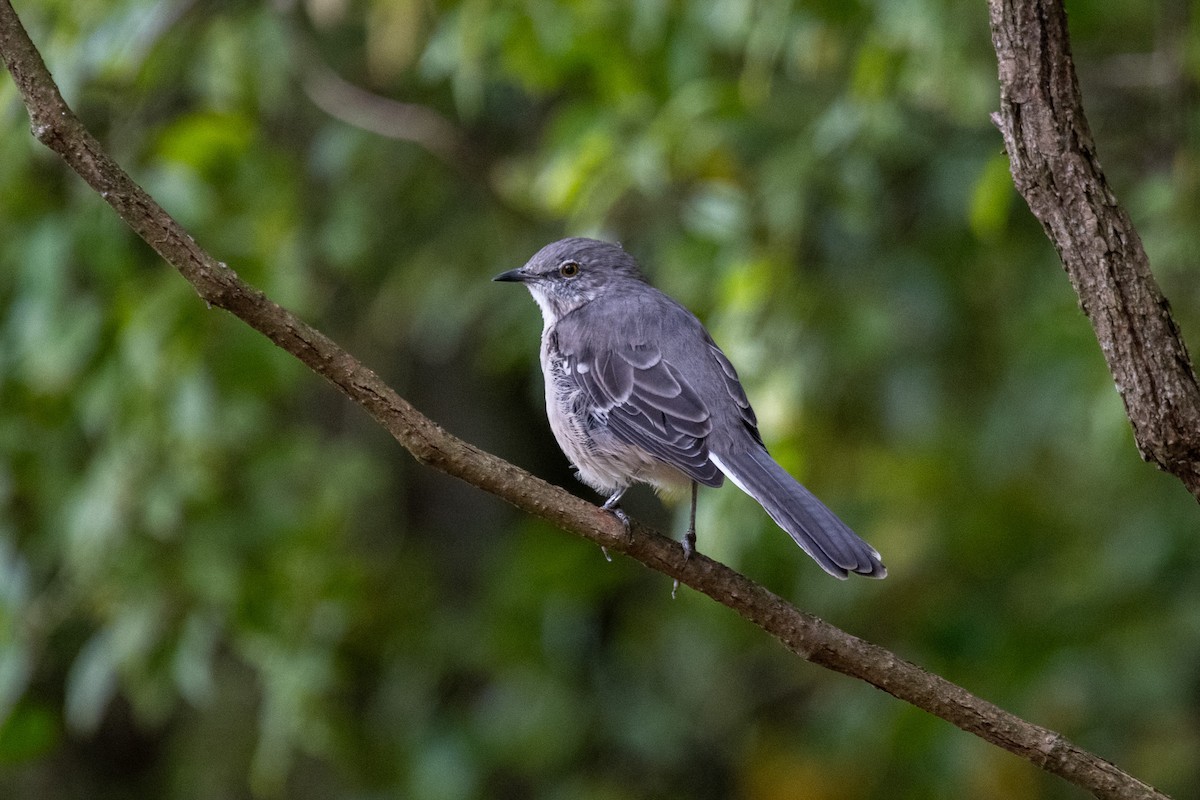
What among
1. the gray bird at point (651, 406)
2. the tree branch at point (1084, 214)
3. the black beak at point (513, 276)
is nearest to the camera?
the tree branch at point (1084, 214)

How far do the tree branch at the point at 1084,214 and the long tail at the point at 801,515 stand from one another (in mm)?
743

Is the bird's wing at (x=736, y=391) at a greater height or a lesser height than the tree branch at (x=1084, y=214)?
greater

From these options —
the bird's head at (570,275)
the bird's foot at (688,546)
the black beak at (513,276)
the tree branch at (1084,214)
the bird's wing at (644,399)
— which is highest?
the bird's head at (570,275)

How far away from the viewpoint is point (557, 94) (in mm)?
6672

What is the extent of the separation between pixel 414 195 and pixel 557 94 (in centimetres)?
90

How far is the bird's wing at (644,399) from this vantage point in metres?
3.68

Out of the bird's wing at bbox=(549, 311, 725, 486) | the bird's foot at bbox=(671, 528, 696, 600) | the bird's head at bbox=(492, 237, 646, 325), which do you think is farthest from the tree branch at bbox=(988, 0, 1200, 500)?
the bird's head at bbox=(492, 237, 646, 325)

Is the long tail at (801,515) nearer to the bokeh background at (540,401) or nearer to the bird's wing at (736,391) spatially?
the bird's wing at (736,391)

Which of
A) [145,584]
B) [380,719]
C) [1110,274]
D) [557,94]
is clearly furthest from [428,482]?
[1110,274]

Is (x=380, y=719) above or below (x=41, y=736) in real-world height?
above

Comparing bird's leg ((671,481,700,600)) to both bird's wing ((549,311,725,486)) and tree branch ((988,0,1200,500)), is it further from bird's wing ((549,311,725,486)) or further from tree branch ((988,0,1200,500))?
tree branch ((988,0,1200,500))

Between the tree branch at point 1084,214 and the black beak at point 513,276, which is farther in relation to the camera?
the black beak at point 513,276

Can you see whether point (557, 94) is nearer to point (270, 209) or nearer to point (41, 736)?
point (270, 209)

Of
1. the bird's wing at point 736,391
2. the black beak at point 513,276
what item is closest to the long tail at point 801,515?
the bird's wing at point 736,391
